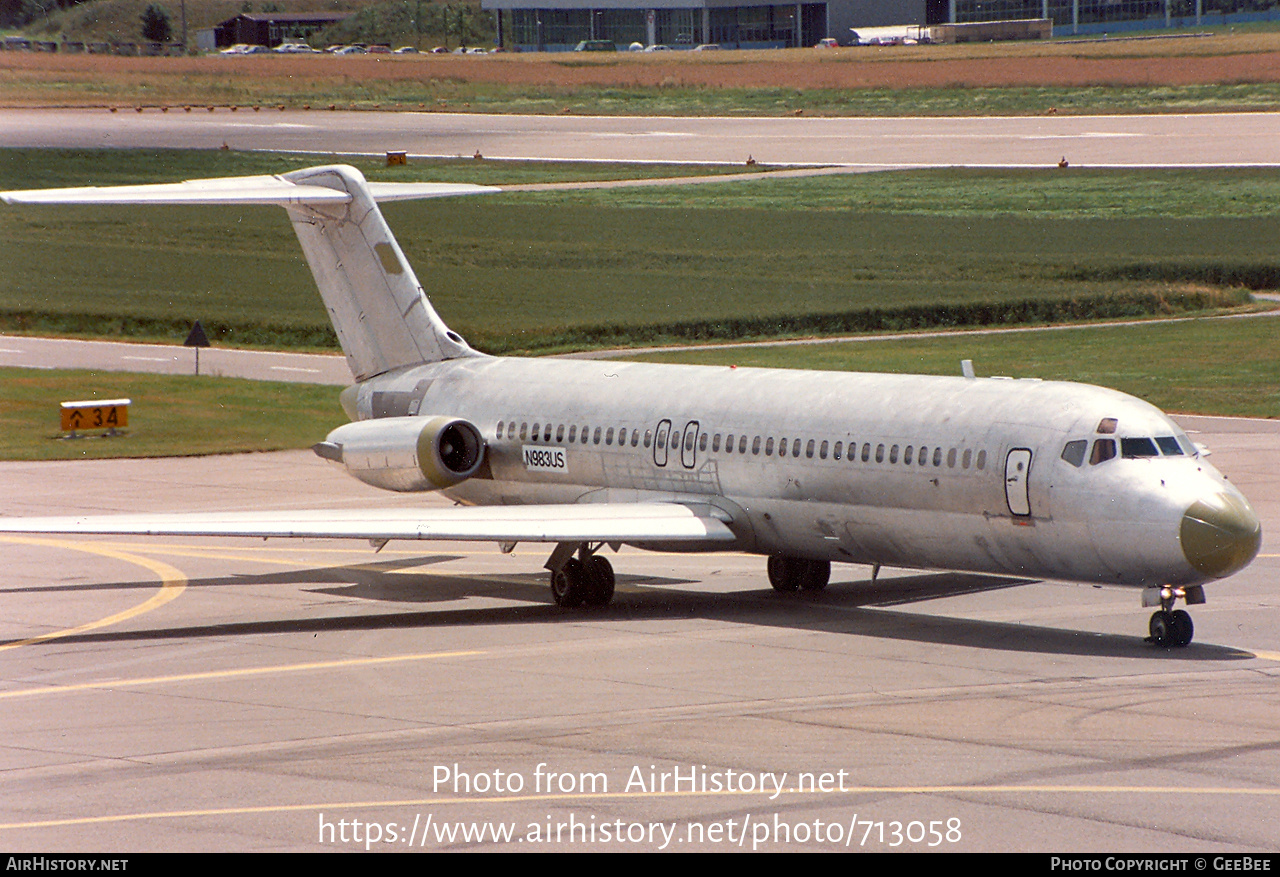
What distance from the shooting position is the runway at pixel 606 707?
15.8m

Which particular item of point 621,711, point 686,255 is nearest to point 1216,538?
point 621,711

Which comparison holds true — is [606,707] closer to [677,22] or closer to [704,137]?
[704,137]

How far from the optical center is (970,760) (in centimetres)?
1792

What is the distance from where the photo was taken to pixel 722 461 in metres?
28.1

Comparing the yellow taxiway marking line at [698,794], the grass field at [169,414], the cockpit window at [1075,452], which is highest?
the cockpit window at [1075,452]

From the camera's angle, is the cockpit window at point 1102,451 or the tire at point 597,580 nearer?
the cockpit window at point 1102,451

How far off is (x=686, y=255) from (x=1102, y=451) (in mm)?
56237

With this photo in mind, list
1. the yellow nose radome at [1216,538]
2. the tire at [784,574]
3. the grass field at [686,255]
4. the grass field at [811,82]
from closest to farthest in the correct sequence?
the yellow nose radome at [1216,538] → the tire at [784,574] → the grass field at [686,255] → the grass field at [811,82]

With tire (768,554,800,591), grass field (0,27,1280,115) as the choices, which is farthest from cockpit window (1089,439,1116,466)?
grass field (0,27,1280,115)

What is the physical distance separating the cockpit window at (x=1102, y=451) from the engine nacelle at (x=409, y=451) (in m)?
11.5

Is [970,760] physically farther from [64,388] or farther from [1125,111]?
[1125,111]

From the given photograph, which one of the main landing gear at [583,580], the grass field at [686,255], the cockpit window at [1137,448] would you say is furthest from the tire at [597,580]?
the grass field at [686,255]

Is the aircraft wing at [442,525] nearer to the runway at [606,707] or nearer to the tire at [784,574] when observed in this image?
the runway at [606,707]
